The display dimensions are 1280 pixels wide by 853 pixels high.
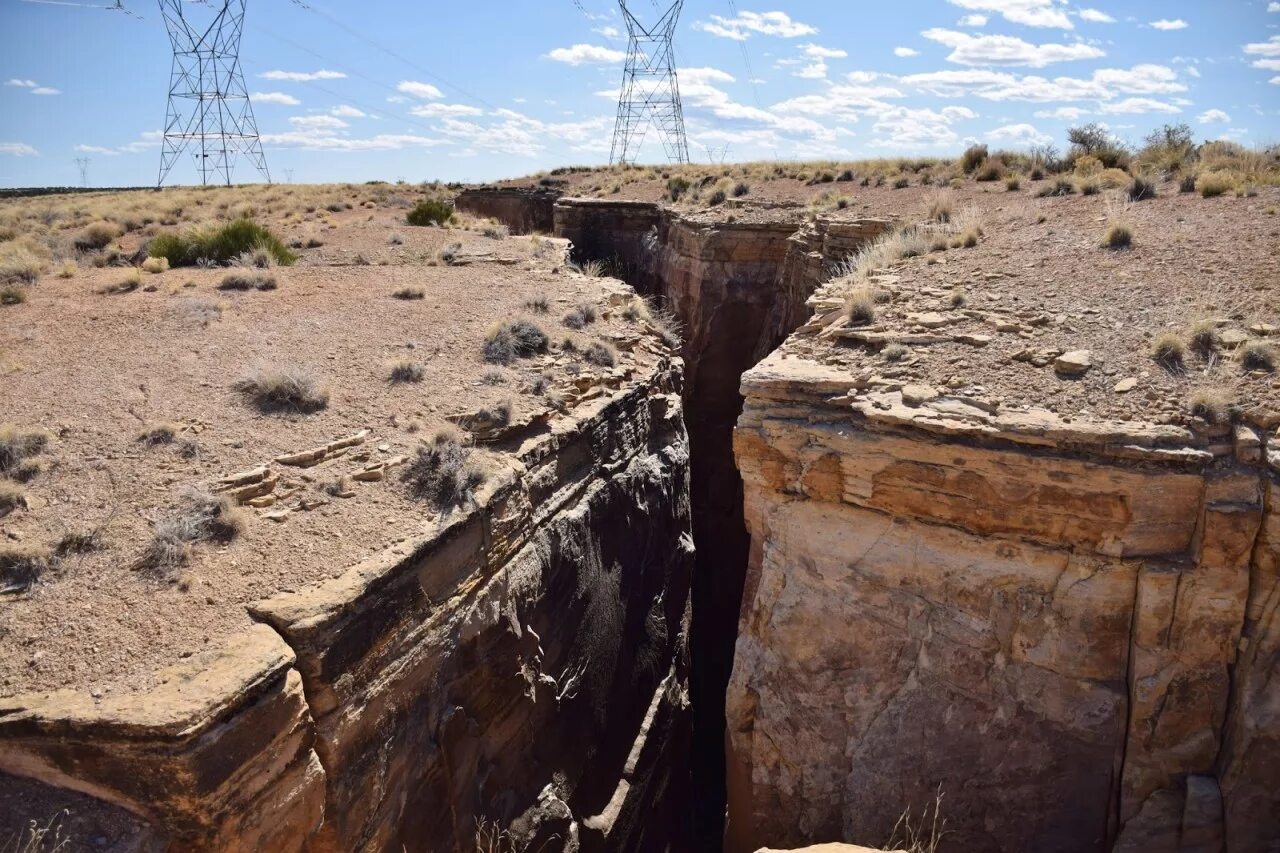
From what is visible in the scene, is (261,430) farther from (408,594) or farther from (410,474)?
(408,594)

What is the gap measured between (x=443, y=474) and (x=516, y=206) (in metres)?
27.9

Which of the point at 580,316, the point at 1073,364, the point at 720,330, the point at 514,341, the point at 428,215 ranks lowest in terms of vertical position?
the point at 720,330

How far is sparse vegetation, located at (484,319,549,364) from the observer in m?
10.8

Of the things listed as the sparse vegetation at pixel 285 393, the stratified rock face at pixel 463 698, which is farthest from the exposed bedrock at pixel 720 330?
the sparse vegetation at pixel 285 393

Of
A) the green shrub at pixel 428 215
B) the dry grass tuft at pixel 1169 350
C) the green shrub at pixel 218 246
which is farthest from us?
the green shrub at pixel 428 215

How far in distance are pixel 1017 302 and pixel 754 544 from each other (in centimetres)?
347

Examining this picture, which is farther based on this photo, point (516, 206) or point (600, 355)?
point (516, 206)

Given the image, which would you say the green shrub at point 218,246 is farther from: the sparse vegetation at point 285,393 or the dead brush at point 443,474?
the dead brush at point 443,474

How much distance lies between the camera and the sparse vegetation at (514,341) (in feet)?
35.3

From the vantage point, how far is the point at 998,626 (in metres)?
6.24

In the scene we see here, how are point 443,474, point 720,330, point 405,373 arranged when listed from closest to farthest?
point 443,474, point 405,373, point 720,330

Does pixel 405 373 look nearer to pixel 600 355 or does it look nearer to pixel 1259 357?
pixel 600 355

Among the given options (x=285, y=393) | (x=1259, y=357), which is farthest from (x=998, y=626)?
(x=285, y=393)

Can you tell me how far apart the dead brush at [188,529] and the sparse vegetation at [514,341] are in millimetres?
4448
